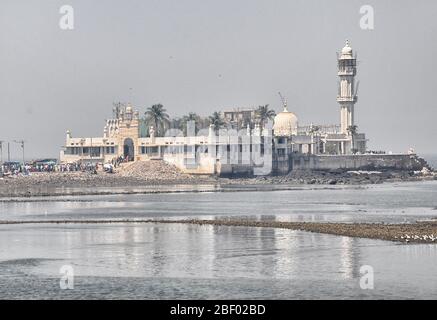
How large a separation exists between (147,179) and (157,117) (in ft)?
89.8

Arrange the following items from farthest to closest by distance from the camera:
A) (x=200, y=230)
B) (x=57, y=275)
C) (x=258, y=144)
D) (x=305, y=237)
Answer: (x=258, y=144)
(x=200, y=230)
(x=305, y=237)
(x=57, y=275)

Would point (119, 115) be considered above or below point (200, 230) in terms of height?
above

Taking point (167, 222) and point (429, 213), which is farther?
point (429, 213)

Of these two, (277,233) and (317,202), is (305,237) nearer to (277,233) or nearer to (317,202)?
(277,233)

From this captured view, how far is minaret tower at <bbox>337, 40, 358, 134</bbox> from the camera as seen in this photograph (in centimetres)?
19625

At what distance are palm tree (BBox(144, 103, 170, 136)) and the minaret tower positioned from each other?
32.8 m

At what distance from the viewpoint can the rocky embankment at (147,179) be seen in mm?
147925

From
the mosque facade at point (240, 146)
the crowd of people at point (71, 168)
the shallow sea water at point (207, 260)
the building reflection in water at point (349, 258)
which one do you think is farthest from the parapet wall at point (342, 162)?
the building reflection in water at point (349, 258)

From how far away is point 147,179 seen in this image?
167m

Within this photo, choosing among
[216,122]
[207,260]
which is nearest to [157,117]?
[216,122]

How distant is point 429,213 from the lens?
88188mm

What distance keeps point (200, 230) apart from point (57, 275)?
2276cm

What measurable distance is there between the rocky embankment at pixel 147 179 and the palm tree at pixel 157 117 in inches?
755
